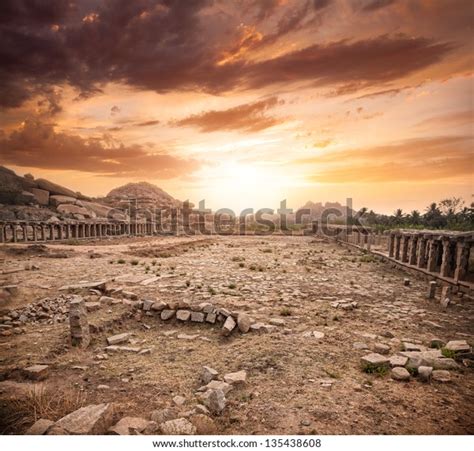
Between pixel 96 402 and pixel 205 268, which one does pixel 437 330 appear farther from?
pixel 205 268

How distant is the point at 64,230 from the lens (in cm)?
3228

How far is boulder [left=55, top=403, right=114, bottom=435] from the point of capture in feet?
10.1

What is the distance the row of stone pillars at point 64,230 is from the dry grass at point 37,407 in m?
25.2

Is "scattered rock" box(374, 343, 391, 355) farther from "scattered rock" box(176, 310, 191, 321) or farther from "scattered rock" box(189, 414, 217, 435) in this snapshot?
"scattered rock" box(176, 310, 191, 321)

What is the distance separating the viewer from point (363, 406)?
12.0 feet

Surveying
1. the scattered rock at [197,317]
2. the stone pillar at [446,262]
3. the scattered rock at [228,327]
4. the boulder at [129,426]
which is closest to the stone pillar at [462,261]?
the stone pillar at [446,262]

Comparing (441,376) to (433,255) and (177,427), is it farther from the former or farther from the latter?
(433,255)

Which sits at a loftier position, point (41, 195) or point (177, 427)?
point (41, 195)

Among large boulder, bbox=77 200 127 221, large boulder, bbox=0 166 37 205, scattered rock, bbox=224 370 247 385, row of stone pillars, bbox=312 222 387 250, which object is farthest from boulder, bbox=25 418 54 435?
large boulder, bbox=77 200 127 221

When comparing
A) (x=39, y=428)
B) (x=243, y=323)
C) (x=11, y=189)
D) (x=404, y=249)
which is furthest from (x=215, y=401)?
(x=11, y=189)

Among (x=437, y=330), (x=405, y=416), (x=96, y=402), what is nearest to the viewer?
(x=405, y=416)

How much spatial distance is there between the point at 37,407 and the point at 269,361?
3.20 metres

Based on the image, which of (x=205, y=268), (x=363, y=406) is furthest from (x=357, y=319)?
(x=205, y=268)

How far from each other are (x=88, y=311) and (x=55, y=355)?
193cm
